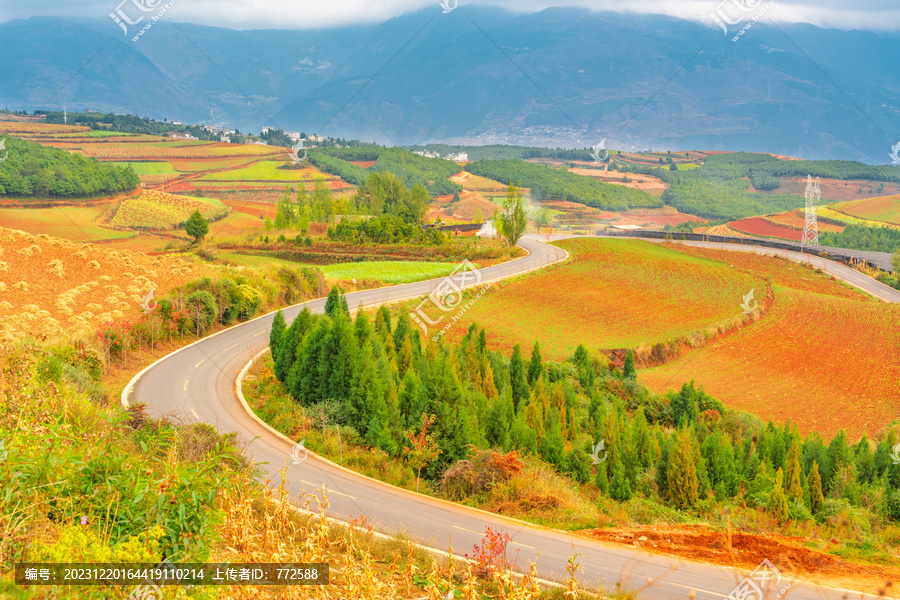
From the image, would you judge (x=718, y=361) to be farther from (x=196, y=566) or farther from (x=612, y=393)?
(x=196, y=566)

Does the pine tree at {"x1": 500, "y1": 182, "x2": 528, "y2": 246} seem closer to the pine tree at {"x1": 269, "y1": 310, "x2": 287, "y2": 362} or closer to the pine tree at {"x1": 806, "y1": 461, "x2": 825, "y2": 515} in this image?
the pine tree at {"x1": 269, "y1": 310, "x2": 287, "y2": 362}

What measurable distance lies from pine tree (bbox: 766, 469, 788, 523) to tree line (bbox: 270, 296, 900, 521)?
0.12 feet

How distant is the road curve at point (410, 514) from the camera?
11.4 metres

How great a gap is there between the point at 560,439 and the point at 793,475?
7377 millimetres

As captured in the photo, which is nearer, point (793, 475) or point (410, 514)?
point (410, 514)

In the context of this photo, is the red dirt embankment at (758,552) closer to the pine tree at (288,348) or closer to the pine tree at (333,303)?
the pine tree at (288,348)

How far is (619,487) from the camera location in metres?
19.1

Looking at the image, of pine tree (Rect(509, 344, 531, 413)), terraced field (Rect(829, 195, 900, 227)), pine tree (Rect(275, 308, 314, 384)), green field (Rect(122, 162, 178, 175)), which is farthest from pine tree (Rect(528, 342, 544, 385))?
terraced field (Rect(829, 195, 900, 227))

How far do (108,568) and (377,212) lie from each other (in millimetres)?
86422

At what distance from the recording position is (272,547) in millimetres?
6891

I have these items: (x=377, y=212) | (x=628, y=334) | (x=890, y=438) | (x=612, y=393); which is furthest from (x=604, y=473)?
(x=377, y=212)

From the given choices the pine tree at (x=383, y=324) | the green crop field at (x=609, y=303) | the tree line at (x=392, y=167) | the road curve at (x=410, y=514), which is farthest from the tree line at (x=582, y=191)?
the road curve at (x=410, y=514)

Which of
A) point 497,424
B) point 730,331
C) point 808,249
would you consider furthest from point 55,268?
point 808,249

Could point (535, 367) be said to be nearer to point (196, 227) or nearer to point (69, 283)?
point (69, 283)
